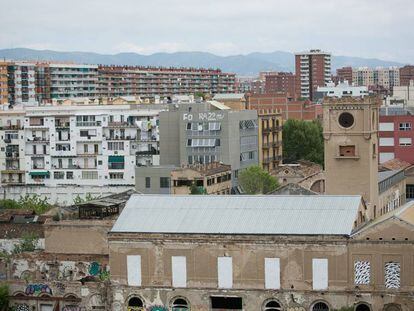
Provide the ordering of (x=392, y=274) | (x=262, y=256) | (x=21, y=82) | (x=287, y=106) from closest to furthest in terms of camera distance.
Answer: (x=392, y=274) → (x=262, y=256) → (x=287, y=106) → (x=21, y=82)

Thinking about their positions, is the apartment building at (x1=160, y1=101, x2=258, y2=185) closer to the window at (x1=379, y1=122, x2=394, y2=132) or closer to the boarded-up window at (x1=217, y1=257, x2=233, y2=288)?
the window at (x1=379, y1=122, x2=394, y2=132)

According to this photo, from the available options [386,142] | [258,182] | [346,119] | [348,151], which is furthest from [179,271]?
[386,142]

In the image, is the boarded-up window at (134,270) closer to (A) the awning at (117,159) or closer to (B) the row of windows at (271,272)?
(B) the row of windows at (271,272)

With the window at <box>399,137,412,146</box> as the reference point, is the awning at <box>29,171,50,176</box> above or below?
below

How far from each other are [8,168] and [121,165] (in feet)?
43.0

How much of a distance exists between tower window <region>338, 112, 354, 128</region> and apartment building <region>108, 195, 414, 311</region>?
12463mm

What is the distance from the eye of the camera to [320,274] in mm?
52531

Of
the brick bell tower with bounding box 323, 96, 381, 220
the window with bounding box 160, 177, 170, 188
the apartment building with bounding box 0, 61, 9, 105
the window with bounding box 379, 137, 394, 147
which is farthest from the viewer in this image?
the apartment building with bounding box 0, 61, 9, 105

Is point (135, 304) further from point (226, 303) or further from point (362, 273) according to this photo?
point (362, 273)

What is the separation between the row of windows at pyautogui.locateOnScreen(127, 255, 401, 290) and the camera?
51.7 metres

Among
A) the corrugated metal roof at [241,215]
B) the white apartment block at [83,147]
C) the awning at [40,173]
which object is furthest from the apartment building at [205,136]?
the corrugated metal roof at [241,215]

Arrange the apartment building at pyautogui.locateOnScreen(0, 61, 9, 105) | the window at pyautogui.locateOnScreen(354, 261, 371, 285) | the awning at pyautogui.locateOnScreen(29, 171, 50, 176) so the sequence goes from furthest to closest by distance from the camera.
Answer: the apartment building at pyautogui.locateOnScreen(0, 61, 9, 105) → the awning at pyautogui.locateOnScreen(29, 171, 50, 176) → the window at pyautogui.locateOnScreen(354, 261, 371, 285)

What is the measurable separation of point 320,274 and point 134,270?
9838mm

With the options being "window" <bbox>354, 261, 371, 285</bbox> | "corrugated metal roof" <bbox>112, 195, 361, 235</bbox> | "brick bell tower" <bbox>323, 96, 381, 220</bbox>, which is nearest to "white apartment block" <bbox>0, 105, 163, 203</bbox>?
"brick bell tower" <bbox>323, 96, 381, 220</bbox>
